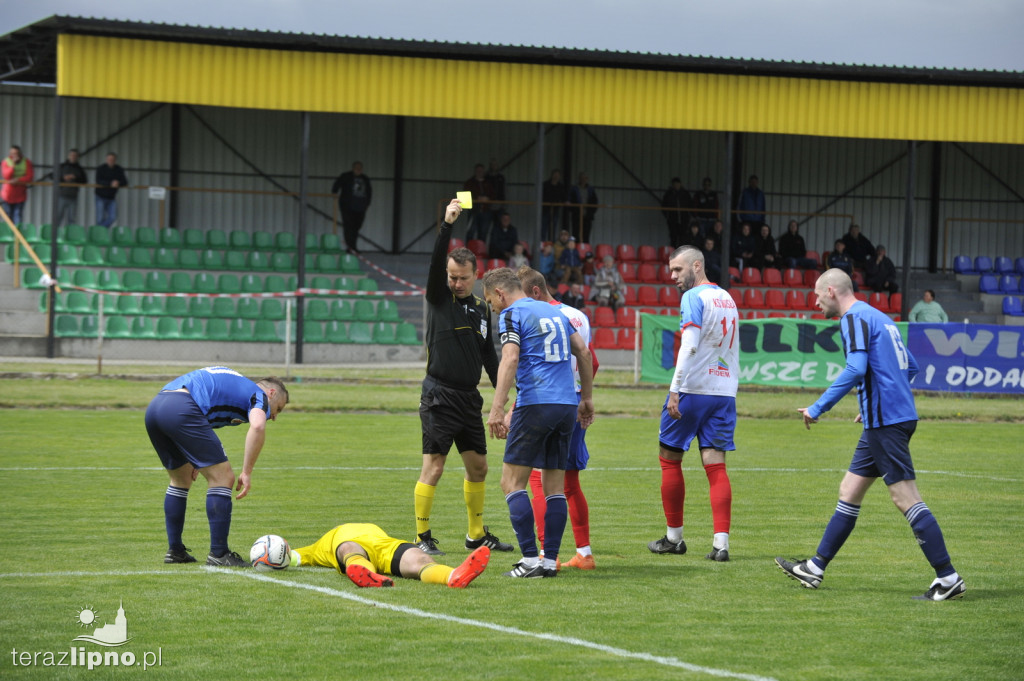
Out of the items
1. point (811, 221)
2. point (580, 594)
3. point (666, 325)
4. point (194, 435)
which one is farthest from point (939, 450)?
point (811, 221)

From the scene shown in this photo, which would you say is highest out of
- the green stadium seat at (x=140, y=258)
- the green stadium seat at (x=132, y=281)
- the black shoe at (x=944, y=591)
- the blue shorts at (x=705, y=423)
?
the green stadium seat at (x=140, y=258)

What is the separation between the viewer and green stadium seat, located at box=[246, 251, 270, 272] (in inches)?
1229

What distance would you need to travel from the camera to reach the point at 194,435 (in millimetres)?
7754

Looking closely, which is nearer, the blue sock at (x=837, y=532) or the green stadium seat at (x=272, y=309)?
the blue sock at (x=837, y=532)

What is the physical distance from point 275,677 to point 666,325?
62.1 ft

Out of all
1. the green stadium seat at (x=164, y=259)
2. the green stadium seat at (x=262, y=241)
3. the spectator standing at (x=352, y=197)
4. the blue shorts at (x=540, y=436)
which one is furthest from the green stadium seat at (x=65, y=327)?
the blue shorts at (x=540, y=436)

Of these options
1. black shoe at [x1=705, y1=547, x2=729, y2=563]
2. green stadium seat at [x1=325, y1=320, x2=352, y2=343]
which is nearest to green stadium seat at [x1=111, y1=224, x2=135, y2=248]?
green stadium seat at [x1=325, y1=320, x2=352, y2=343]

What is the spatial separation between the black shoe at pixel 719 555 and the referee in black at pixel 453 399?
1.66 meters

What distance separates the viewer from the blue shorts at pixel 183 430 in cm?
773

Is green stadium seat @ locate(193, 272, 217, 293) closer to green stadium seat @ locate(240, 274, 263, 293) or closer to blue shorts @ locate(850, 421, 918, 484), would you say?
green stadium seat @ locate(240, 274, 263, 293)

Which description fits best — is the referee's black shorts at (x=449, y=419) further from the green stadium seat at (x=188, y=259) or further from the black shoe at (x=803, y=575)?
the green stadium seat at (x=188, y=259)

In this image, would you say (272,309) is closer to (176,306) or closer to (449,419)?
(176,306)

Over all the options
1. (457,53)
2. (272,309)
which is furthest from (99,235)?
(457,53)

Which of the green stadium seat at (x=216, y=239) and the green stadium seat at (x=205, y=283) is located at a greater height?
the green stadium seat at (x=216, y=239)
